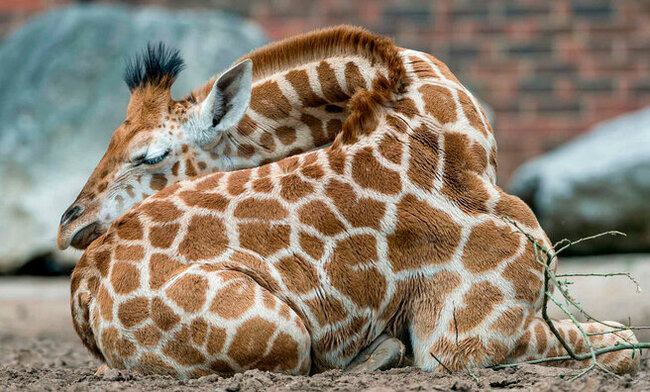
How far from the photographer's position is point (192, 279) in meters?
3.25

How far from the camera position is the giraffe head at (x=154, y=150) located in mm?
3787

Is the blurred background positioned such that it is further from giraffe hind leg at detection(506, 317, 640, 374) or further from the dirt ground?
giraffe hind leg at detection(506, 317, 640, 374)

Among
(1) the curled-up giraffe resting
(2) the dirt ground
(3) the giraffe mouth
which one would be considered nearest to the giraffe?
(3) the giraffe mouth

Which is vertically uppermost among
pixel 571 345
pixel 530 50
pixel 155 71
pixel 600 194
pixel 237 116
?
pixel 155 71

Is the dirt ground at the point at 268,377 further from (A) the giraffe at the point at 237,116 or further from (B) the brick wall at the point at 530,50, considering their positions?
(B) the brick wall at the point at 530,50

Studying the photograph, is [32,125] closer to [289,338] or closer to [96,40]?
[96,40]

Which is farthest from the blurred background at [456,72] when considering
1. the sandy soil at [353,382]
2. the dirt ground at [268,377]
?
the sandy soil at [353,382]

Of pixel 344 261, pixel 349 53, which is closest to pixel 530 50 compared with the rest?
pixel 349 53

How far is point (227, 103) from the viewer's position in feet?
12.8

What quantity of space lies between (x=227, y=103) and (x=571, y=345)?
1.78m

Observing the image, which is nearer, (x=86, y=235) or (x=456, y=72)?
(x=86, y=235)

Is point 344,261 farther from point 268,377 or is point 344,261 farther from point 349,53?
point 349,53

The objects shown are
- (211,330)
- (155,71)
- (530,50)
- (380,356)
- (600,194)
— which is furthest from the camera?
(530,50)

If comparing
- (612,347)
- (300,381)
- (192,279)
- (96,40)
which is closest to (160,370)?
(192,279)
